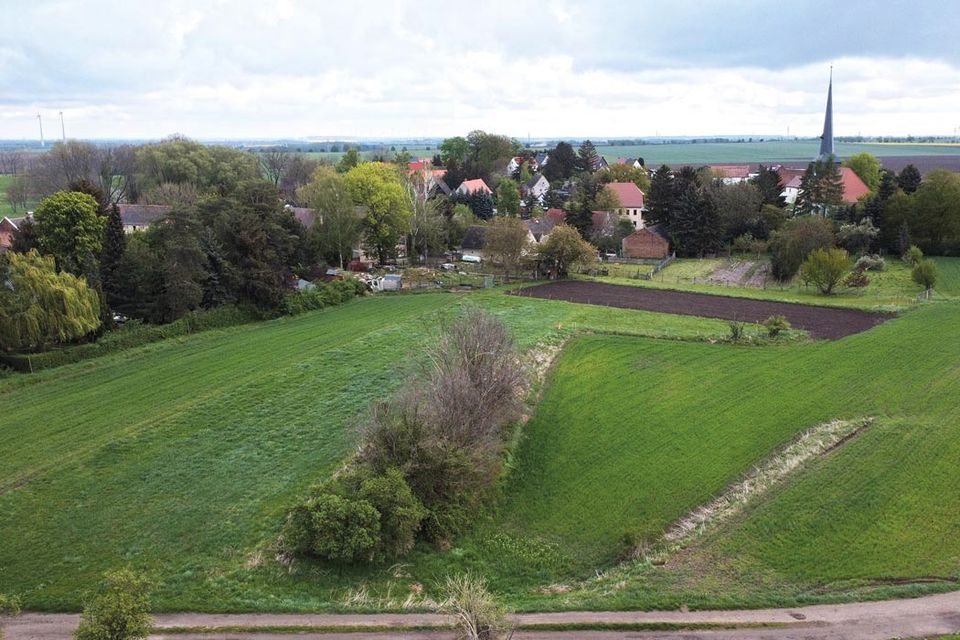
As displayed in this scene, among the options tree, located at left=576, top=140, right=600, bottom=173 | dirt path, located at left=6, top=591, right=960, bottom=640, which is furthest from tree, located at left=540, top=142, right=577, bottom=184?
dirt path, located at left=6, top=591, right=960, bottom=640

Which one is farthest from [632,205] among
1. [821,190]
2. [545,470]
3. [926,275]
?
[545,470]

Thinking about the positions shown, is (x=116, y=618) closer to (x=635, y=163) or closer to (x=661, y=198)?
(x=661, y=198)

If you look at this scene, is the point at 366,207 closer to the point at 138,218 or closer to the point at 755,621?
the point at 138,218

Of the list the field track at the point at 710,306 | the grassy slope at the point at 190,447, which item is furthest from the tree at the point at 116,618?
the field track at the point at 710,306

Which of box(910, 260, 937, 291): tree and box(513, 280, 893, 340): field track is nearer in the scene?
box(513, 280, 893, 340): field track

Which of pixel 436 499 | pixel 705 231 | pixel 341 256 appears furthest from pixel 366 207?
pixel 436 499

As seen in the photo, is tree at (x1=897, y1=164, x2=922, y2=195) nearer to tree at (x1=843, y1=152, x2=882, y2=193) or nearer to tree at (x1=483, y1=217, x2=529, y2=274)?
tree at (x1=843, y1=152, x2=882, y2=193)
